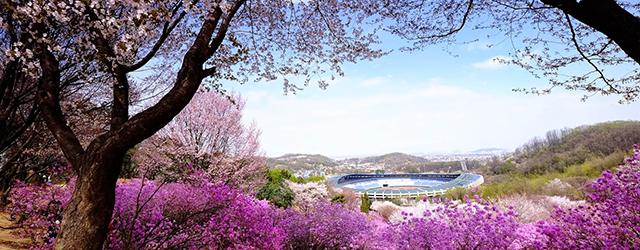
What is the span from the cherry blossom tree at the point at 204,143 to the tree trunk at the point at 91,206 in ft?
21.5

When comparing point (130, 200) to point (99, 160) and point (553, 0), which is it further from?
point (553, 0)

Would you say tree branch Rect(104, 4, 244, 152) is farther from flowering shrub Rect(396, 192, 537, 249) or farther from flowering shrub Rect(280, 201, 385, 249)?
flowering shrub Rect(280, 201, 385, 249)

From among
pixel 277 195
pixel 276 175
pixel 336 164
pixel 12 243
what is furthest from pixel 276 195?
pixel 336 164

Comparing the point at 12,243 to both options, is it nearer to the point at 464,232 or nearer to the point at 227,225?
the point at 227,225

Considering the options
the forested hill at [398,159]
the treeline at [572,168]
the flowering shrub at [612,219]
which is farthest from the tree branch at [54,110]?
the forested hill at [398,159]

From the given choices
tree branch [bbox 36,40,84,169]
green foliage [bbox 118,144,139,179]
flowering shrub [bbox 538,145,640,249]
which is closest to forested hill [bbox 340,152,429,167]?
green foliage [bbox 118,144,139,179]

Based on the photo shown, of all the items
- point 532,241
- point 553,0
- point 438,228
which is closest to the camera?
point 553,0

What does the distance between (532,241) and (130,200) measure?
6039 millimetres

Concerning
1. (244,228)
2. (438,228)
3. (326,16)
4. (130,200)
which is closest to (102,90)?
(130,200)

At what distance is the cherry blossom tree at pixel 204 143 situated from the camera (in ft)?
29.0

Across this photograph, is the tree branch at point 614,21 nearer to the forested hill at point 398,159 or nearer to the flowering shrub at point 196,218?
the flowering shrub at point 196,218

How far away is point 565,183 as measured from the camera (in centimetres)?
1471

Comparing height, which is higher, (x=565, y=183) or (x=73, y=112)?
(x=73, y=112)

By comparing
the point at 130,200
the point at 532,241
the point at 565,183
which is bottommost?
the point at 565,183
